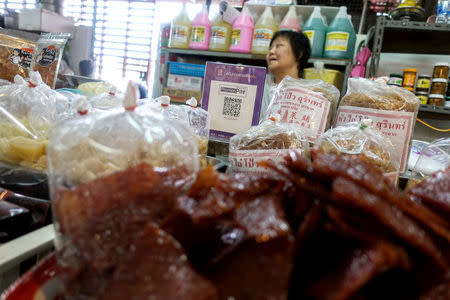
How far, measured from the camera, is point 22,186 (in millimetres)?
880

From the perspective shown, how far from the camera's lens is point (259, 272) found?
34 centimetres

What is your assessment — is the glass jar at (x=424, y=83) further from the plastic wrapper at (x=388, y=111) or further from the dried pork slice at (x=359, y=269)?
the dried pork slice at (x=359, y=269)

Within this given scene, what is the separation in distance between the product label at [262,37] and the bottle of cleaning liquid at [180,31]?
0.77 metres

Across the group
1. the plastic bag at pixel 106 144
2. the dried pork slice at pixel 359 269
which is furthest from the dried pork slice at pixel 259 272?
the plastic bag at pixel 106 144

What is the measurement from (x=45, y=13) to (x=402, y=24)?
212 inches

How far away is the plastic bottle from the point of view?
10.2 feet

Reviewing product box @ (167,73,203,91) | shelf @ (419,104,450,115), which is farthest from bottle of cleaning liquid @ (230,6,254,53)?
shelf @ (419,104,450,115)

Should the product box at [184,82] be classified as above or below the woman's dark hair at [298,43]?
below

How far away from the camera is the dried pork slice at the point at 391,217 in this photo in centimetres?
34

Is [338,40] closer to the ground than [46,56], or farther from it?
farther from it

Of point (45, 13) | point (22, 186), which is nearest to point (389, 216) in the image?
point (22, 186)

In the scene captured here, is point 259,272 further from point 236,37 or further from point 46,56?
point 236,37

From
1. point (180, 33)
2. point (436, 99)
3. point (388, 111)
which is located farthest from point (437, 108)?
point (180, 33)

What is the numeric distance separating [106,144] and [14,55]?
1401 mm
